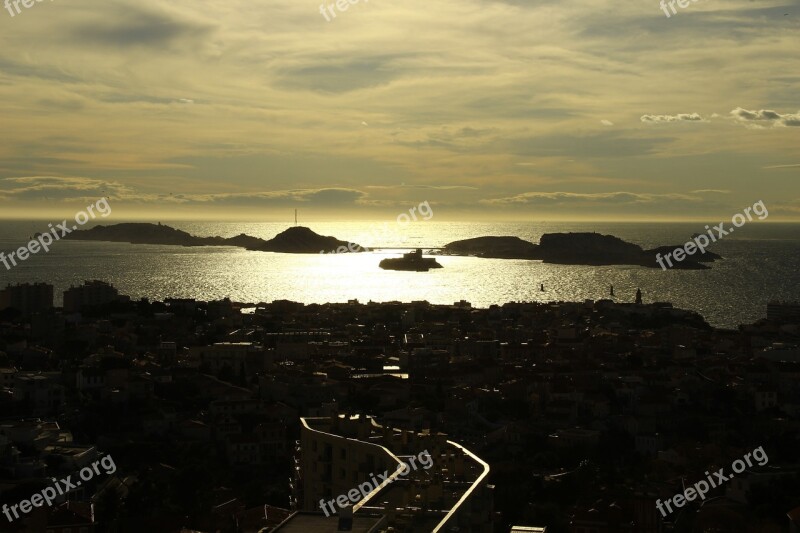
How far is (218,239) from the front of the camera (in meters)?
150

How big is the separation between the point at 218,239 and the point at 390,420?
128998 mm

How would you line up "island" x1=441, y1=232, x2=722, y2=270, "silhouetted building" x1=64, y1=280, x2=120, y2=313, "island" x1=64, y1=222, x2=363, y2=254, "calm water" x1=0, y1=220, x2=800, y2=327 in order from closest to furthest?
"silhouetted building" x1=64, y1=280, x2=120, y2=313
"calm water" x1=0, y1=220, x2=800, y2=327
"island" x1=441, y1=232, x2=722, y2=270
"island" x1=64, y1=222, x2=363, y2=254

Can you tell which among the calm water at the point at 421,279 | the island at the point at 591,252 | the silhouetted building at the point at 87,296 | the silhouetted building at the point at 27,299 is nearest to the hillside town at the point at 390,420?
the silhouetted building at the point at 27,299

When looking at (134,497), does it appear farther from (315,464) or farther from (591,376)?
(591,376)

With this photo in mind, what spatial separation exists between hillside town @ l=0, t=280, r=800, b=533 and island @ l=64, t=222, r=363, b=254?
80178 millimetres

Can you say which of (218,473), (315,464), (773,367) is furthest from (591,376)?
(315,464)

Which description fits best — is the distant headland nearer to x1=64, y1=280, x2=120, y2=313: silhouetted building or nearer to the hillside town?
the hillside town

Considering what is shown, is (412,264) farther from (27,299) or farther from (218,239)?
(218,239)

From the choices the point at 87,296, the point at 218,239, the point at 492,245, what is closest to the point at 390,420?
the point at 87,296

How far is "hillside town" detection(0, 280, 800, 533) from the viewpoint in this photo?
11.4m

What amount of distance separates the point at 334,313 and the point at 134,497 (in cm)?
3555

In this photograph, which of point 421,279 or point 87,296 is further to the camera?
point 421,279

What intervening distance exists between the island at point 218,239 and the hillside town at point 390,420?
80.2 metres

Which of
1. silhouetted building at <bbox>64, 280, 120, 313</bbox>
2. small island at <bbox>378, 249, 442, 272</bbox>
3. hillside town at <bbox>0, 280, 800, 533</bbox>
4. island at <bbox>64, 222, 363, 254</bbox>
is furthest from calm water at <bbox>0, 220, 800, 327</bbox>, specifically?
hillside town at <bbox>0, 280, 800, 533</bbox>
